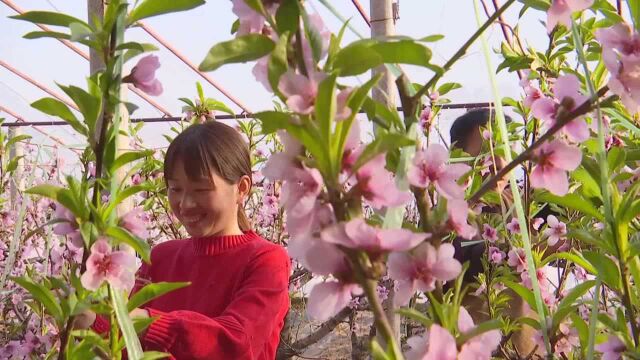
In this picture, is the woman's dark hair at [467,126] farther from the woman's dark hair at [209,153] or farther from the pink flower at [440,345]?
the pink flower at [440,345]

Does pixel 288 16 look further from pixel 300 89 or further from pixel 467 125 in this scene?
pixel 467 125

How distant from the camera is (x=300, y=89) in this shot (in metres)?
0.34

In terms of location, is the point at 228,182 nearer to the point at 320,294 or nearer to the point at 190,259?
the point at 190,259

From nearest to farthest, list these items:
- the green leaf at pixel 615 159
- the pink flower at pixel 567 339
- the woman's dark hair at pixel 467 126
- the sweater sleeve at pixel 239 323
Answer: the green leaf at pixel 615 159, the pink flower at pixel 567 339, the sweater sleeve at pixel 239 323, the woman's dark hair at pixel 467 126

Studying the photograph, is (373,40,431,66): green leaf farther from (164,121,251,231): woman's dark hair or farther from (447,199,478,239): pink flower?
(164,121,251,231): woman's dark hair

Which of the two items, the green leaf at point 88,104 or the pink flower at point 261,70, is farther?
the green leaf at point 88,104

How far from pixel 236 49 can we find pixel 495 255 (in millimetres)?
1290

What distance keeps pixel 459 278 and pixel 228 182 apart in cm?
116

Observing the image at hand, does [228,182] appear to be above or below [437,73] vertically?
below

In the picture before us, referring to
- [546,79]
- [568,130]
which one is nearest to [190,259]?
[546,79]

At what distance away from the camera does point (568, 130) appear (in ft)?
1.61

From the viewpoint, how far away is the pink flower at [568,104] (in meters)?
0.45

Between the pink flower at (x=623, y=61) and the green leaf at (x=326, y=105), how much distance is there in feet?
0.65

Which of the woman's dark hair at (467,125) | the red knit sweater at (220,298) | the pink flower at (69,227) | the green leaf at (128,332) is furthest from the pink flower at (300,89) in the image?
the woman's dark hair at (467,125)
